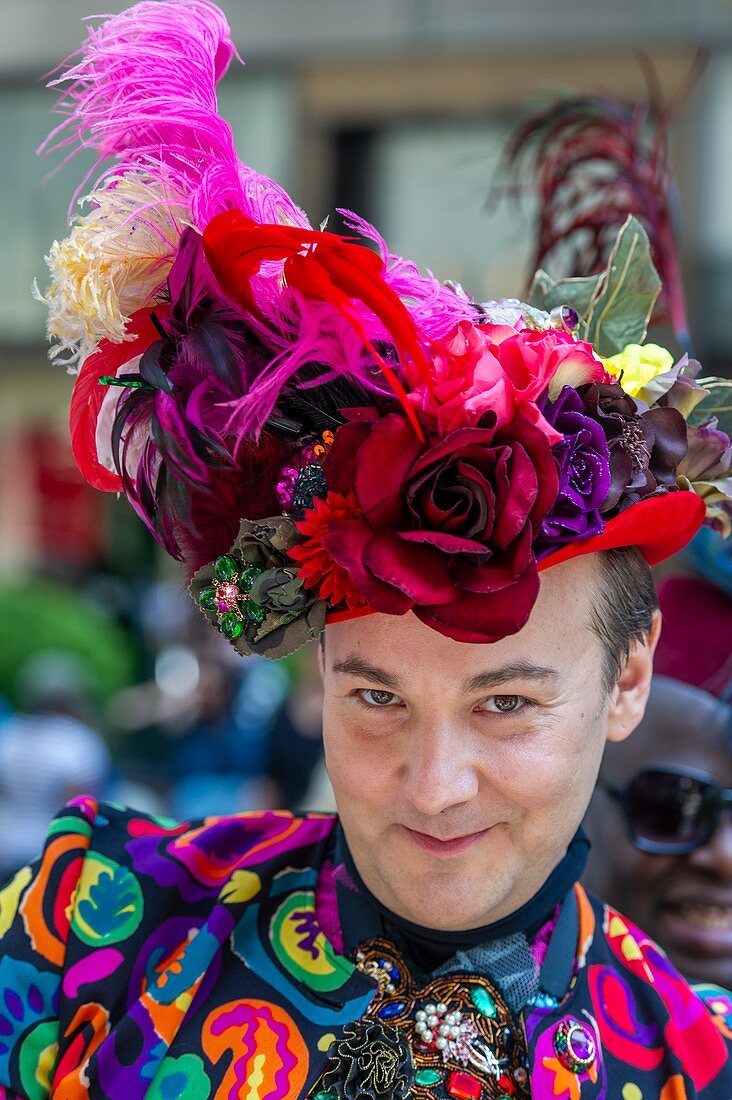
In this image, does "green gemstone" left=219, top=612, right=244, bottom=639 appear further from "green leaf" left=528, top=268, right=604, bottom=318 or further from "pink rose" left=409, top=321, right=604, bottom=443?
"green leaf" left=528, top=268, right=604, bottom=318

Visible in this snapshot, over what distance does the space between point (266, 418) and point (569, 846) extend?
64cm

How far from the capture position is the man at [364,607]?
1.37m

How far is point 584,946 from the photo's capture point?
5.40ft

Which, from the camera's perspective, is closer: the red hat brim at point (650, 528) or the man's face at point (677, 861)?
the red hat brim at point (650, 528)

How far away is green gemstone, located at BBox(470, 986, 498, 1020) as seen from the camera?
1561 millimetres

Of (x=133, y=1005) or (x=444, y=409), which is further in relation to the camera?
(x=133, y=1005)

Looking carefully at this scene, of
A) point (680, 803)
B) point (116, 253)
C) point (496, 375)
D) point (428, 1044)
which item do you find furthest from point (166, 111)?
point (680, 803)

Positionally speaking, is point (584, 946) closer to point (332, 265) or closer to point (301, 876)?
point (301, 876)

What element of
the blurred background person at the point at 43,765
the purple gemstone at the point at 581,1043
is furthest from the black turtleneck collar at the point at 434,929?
the blurred background person at the point at 43,765

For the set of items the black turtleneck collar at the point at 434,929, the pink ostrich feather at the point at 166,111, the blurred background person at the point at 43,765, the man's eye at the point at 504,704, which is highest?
the pink ostrich feather at the point at 166,111

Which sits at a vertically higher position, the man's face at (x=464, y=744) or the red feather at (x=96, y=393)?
the red feather at (x=96, y=393)

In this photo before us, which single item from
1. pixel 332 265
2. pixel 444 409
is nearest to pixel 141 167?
pixel 332 265

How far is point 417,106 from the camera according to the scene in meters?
9.09

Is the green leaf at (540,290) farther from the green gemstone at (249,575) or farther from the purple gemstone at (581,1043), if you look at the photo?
the purple gemstone at (581,1043)
